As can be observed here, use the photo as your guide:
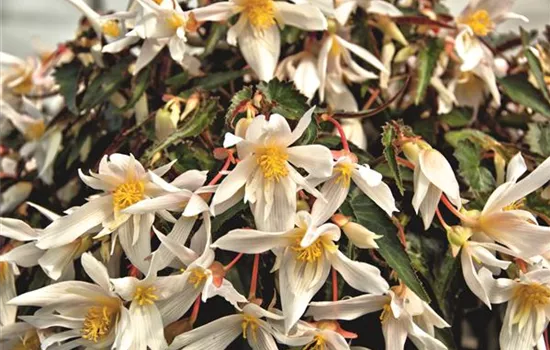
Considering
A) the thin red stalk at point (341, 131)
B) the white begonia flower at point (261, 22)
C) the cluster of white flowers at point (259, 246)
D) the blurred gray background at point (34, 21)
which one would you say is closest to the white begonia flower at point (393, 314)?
the cluster of white flowers at point (259, 246)

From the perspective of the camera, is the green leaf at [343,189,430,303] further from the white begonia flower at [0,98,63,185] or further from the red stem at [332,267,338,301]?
the white begonia flower at [0,98,63,185]

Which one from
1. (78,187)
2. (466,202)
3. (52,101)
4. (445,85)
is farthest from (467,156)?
(52,101)

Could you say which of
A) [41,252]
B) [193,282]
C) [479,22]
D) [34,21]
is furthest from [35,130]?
[34,21]

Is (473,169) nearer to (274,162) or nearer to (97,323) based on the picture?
(274,162)

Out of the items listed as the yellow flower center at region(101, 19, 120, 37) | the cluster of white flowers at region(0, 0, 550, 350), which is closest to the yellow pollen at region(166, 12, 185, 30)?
the cluster of white flowers at region(0, 0, 550, 350)

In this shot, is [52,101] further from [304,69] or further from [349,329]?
[349,329]

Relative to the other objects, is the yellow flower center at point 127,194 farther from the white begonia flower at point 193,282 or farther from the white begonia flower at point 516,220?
the white begonia flower at point 516,220
